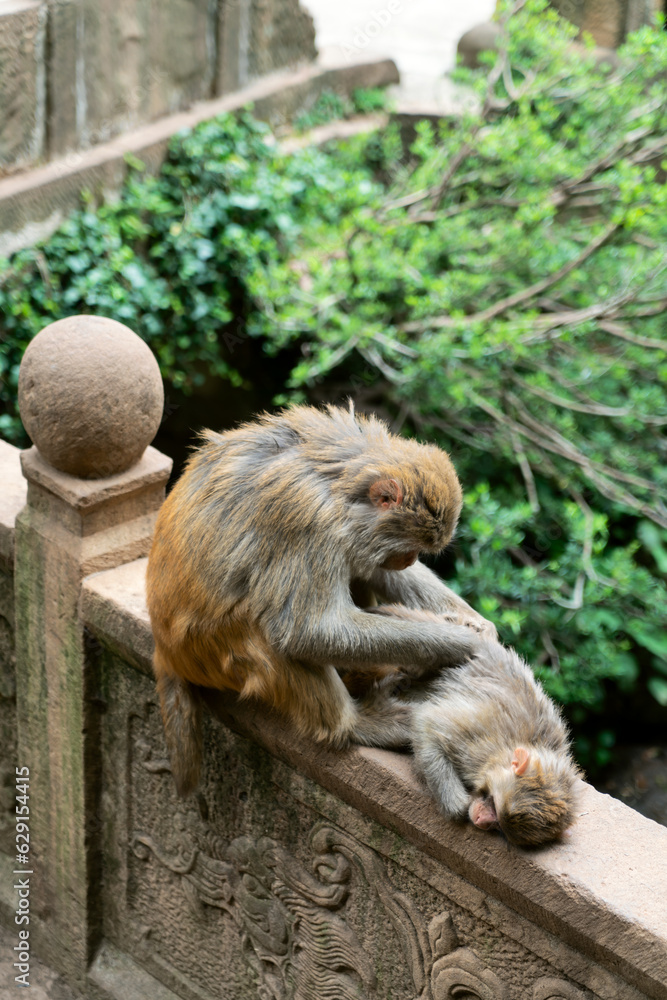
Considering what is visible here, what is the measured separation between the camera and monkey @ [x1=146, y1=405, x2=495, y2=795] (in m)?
2.58

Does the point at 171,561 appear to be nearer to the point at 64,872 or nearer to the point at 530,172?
the point at 64,872

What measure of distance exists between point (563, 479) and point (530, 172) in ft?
6.90

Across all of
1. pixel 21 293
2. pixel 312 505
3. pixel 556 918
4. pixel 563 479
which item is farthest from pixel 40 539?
pixel 563 479

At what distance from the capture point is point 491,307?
6.54 meters

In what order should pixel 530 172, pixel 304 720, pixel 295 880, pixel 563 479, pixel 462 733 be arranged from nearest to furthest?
pixel 462 733
pixel 304 720
pixel 295 880
pixel 563 479
pixel 530 172

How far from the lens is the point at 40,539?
10.9ft

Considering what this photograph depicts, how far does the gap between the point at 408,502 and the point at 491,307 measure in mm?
4216

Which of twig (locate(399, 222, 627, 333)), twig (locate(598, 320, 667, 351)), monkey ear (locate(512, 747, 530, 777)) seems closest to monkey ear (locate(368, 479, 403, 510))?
monkey ear (locate(512, 747, 530, 777))

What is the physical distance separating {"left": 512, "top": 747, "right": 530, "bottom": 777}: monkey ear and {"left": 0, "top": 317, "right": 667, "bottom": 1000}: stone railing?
7.8 inches

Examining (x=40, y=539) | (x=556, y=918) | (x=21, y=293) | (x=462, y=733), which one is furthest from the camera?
(x=21, y=293)

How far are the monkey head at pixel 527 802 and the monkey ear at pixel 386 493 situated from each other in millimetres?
688

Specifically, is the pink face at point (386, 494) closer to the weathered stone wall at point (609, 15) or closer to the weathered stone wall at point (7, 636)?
the weathered stone wall at point (7, 636)

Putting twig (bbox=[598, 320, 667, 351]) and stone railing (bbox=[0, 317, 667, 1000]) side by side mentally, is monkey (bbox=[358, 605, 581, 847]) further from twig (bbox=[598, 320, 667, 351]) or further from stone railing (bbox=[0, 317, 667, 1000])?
twig (bbox=[598, 320, 667, 351])

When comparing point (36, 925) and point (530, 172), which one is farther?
point (530, 172)
